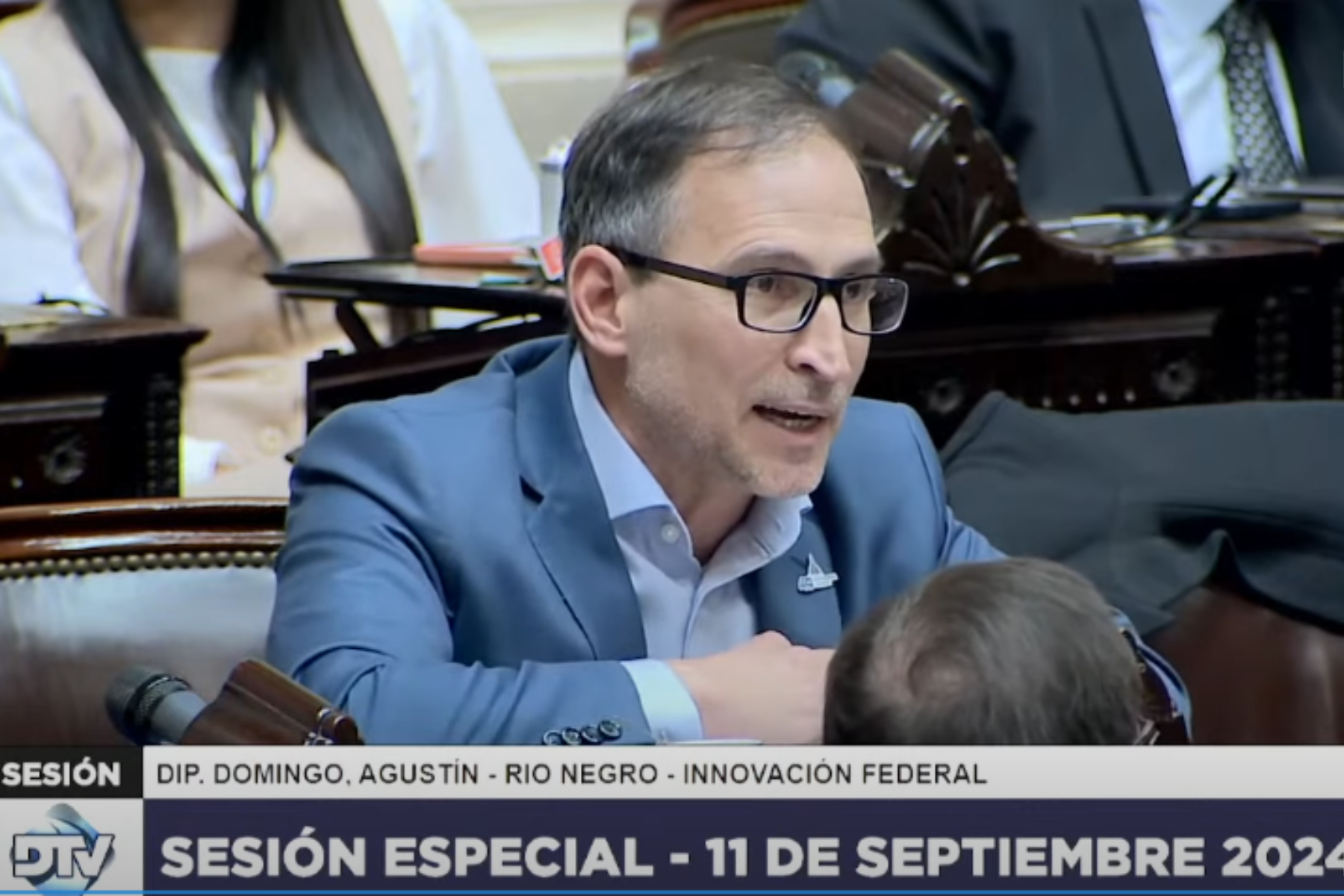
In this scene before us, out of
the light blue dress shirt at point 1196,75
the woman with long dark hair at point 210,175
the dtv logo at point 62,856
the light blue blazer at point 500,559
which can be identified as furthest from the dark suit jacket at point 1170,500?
the light blue dress shirt at point 1196,75

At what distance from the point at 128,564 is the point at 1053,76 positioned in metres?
2.15

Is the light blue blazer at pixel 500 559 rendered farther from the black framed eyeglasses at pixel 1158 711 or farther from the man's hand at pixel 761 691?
the black framed eyeglasses at pixel 1158 711

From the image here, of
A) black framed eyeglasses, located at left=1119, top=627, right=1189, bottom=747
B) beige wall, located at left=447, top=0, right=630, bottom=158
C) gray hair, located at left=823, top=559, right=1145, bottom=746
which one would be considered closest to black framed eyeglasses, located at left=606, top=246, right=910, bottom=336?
black framed eyeglasses, located at left=1119, top=627, right=1189, bottom=747

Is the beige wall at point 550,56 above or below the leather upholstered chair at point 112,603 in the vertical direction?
below

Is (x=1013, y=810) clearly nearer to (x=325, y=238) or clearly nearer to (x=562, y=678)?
(x=562, y=678)

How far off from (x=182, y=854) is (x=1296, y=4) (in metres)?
3.02

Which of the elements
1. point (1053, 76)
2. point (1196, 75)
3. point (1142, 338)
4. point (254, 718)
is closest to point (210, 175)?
point (1053, 76)

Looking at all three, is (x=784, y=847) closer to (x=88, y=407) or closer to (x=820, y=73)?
(x=88, y=407)

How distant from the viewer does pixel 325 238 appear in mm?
3344

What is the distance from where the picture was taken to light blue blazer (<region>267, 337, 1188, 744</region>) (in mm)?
1392

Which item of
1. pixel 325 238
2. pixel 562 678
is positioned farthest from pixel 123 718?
pixel 325 238

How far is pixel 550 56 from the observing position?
16.4 feet

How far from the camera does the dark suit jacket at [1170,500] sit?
1.80 meters

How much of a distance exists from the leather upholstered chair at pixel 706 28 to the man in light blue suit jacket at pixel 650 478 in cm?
239
